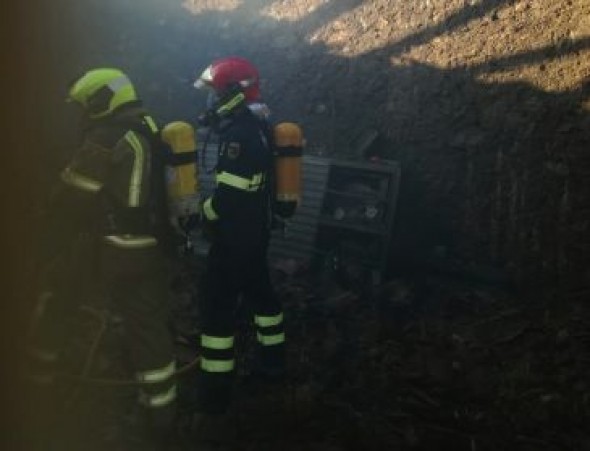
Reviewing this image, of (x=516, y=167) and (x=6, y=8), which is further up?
(x=6, y=8)

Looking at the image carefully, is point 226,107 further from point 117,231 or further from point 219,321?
point 219,321

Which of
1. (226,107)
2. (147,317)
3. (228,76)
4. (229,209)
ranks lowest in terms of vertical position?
(147,317)

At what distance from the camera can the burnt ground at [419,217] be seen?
14.9 feet

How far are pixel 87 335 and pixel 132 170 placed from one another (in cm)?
210

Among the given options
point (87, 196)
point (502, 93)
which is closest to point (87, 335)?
point (87, 196)

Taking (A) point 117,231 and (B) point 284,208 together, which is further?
(B) point 284,208

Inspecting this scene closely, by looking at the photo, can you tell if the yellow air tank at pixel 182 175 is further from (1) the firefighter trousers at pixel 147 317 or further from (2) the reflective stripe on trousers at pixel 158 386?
(2) the reflective stripe on trousers at pixel 158 386

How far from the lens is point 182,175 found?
4121 millimetres

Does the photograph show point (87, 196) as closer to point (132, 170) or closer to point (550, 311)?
point (132, 170)

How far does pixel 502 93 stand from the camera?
653cm

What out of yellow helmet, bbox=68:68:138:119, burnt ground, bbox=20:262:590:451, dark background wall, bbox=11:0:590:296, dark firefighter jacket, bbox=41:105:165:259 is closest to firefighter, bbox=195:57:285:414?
burnt ground, bbox=20:262:590:451

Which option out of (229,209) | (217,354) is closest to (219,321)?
(217,354)

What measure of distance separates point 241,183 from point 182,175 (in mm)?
404

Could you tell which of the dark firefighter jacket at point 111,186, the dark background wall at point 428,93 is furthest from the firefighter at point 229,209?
the dark background wall at point 428,93
